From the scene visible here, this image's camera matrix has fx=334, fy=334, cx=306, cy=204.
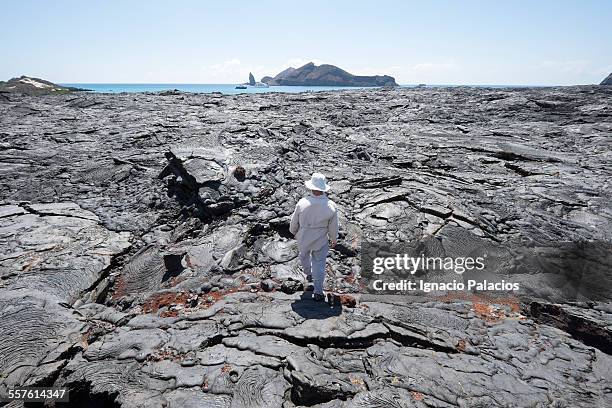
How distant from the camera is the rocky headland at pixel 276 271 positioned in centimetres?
419

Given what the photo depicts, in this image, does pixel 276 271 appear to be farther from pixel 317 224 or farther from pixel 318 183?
pixel 318 183

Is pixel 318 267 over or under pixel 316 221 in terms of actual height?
under

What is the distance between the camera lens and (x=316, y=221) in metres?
5.64

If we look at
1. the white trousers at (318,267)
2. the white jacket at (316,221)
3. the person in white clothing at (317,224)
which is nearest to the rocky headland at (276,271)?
the white trousers at (318,267)

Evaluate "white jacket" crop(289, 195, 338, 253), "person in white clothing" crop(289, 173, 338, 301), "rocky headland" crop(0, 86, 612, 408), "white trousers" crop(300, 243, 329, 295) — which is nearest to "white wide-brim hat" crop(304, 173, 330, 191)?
"person in white clothing" crop(289, 173, 338, 301)

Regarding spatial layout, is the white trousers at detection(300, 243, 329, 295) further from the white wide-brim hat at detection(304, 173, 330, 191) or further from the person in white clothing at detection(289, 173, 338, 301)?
the white wide-brim hat at detection(304, 173, 330, 191)

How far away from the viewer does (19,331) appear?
199 inches

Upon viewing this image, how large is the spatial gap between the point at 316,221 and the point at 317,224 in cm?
6

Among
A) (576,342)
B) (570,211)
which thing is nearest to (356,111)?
(570,211)

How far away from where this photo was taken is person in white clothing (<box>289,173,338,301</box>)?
18.3 ft

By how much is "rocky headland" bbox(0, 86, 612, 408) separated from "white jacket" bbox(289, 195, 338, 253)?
99cm

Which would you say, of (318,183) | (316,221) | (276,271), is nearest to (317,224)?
(316,221)

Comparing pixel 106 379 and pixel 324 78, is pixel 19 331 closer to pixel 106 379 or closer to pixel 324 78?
pixel 106 379

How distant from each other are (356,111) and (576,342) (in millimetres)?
20451
